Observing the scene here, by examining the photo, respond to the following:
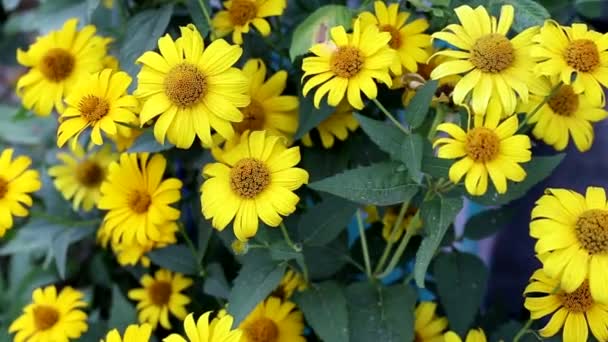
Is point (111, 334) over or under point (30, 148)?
over

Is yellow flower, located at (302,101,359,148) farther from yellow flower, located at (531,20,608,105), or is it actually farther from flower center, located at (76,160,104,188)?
flower center, located at (76,160,104,188)

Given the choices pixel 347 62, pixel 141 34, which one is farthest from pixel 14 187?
pixel 347 62

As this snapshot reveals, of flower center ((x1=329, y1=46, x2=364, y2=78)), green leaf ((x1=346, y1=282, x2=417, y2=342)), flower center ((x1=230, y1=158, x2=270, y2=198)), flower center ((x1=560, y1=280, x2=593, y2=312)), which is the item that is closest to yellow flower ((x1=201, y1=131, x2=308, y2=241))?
flower center ((x1=230, y1=158, x2=270, y2=198))

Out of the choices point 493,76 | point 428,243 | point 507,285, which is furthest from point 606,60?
point 507,285

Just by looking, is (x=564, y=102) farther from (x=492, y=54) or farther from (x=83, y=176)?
(x=83, y=176)

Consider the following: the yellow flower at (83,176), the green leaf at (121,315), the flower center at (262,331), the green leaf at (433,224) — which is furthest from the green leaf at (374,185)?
the yellow flower at (83,176)

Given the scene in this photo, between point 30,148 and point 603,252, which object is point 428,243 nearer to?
point 603,252
